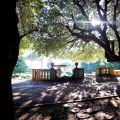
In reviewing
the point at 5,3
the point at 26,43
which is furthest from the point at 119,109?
the point at 26,43

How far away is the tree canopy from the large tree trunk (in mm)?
12631

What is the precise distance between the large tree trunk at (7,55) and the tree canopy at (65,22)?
12631 mm

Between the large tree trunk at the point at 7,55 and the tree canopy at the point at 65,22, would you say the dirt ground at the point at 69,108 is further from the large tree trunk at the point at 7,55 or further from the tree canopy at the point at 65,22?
the tree canopy at the point at 65,22

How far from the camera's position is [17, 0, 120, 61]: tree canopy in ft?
63.5

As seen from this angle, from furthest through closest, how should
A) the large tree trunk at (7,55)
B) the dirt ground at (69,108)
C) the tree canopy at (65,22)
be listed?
the tree canopy at (65,22) → the dirt ground at (69,108) → the large tree trunk at (7,55)

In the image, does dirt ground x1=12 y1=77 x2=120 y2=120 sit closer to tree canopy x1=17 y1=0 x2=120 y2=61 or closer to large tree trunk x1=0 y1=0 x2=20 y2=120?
large tree trunk x1=0 y1=0 x2=20 y2=120

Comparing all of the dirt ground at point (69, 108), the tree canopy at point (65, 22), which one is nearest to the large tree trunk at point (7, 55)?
the dirt ground at point (69, 108)

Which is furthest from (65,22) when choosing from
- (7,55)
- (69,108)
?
(7,55)

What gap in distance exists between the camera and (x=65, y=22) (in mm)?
23188

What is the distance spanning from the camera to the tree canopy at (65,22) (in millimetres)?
19359

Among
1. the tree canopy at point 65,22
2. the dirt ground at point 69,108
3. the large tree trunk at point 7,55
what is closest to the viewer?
the large tree trunk at point 7,55

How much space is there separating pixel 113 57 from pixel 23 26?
28.4 feet

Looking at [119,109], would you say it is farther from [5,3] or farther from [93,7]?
[93,7]

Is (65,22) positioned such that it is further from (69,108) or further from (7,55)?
(7,55)
